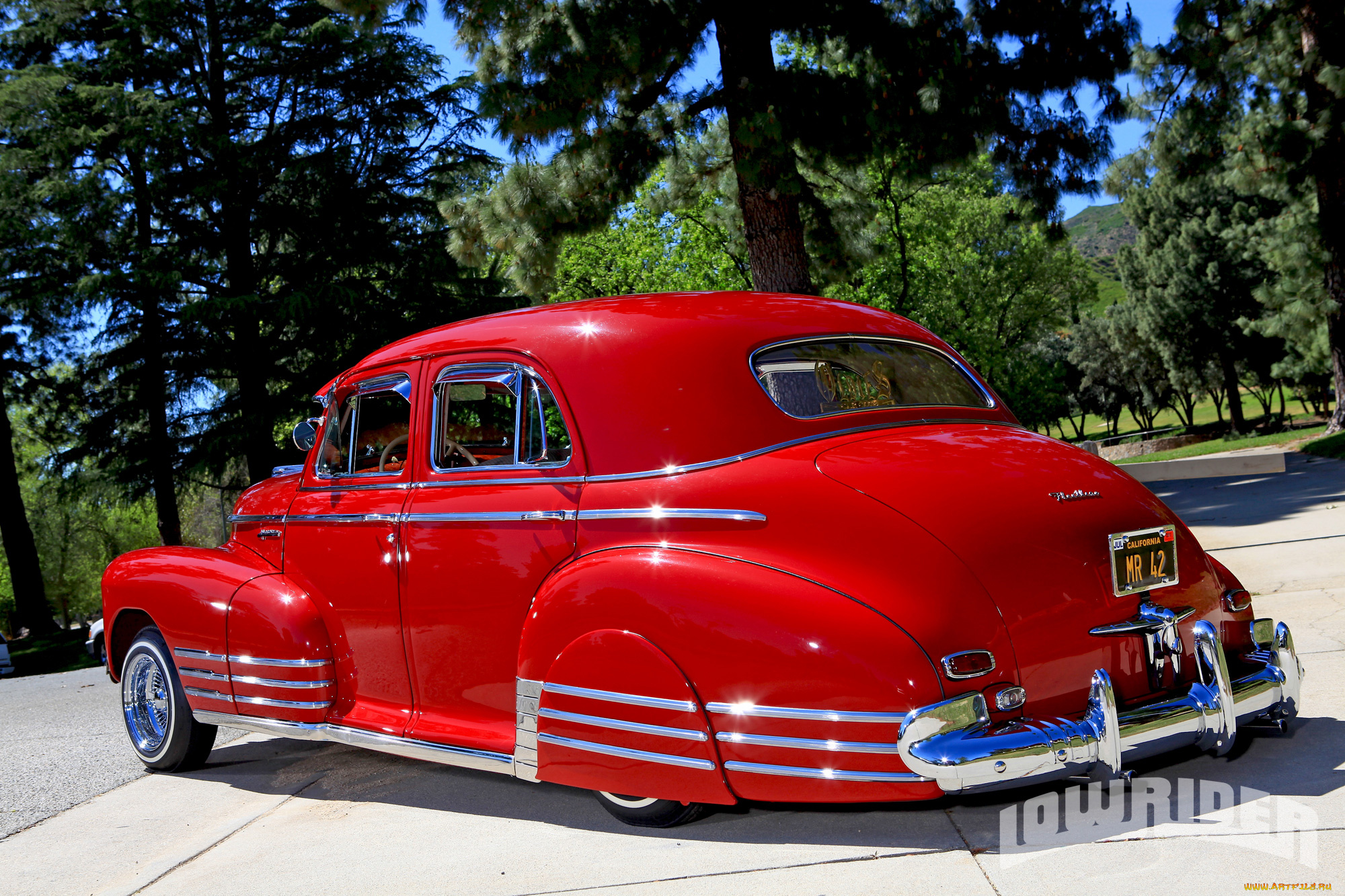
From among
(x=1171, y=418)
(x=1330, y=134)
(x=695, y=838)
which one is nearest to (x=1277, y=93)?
(x=1330, y=134)

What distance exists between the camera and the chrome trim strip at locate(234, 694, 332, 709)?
15.6 ft

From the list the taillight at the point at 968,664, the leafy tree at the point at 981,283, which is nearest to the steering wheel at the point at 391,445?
the taillight at the point at 968,664

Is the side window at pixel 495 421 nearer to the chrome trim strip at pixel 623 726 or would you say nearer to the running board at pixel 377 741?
the chrome trim strip at pixel 623 726

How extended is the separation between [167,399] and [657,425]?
63.1 ft

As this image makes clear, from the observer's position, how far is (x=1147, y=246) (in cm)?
5103

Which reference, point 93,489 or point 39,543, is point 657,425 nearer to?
point 93,489

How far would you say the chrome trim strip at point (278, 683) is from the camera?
15.6 feet

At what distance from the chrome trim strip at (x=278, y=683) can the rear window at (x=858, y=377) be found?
2.49 m

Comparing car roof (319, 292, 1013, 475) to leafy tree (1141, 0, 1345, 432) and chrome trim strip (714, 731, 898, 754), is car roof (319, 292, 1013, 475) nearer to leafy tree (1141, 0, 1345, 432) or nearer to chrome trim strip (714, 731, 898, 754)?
chrome trim strip (714, 731, 898, 754)

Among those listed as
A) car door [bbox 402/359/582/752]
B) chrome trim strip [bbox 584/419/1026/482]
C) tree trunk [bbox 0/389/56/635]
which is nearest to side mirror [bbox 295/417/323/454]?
car door [bbox 402/359/582/752]

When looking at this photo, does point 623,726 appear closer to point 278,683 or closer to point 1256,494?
point 278,683

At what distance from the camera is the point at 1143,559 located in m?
3.62

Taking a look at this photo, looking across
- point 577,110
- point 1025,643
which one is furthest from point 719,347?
point 577,110

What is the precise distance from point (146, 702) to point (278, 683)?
1.44 m
